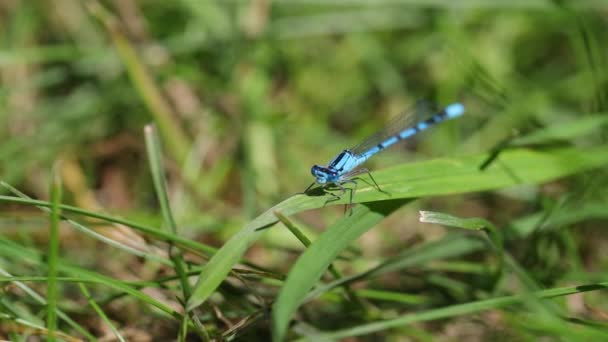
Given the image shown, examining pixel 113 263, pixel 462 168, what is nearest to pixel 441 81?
pixel 462 168

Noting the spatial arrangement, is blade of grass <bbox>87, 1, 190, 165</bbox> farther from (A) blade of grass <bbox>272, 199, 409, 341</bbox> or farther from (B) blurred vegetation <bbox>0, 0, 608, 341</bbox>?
(A) blade of grass <bbox>272, 199, 409, 341</bbox>

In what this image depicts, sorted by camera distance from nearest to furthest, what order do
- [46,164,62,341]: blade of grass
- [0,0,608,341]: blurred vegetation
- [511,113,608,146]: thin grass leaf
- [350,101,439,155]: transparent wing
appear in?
[46,164,62,341]: blade of grass
[0,0,608,341]: blurred vegetation
[511,113,608,146]: thin grass leaf
[350,101,439,155]: transparent wing

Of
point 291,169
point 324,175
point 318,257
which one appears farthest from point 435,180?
point 291,169

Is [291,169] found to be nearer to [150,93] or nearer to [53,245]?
[150,93]

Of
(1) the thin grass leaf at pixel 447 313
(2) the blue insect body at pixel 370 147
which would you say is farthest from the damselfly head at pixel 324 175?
(1) the thin grass leaf at pixel 447 313

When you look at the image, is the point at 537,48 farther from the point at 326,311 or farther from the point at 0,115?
the point at 0,115

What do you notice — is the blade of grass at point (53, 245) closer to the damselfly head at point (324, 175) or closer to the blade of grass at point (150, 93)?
the damselfly head at point (324, 175)

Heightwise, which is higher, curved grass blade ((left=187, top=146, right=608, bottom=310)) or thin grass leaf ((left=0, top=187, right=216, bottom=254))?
thin grass leaf ((left=0, top=187, right=216, bottom=254))

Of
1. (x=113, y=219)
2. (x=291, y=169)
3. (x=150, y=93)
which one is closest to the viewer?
(x=113, y=219)

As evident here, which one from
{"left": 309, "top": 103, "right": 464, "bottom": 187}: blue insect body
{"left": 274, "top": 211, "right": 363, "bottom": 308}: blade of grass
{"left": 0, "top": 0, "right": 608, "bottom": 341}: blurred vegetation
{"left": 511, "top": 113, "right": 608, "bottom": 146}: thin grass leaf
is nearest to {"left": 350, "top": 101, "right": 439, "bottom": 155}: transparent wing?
{"left": 309, "top": 103, "right": 464, "bottom": 187}: blue insect body
